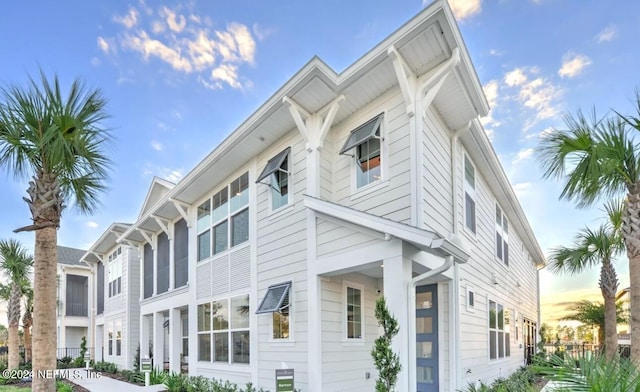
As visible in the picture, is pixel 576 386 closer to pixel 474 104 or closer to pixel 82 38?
pixel 474 104

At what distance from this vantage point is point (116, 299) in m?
21.3

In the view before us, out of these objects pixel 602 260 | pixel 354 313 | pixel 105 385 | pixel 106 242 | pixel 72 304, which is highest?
pixel 106 242

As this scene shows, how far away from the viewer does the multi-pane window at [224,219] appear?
433 inches

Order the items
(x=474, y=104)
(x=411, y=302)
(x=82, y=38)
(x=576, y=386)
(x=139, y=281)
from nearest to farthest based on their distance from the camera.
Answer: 1. (x=576, y=386)
2. (x=411, y=302)
3. (x=474, y=104)
4. (x=82, y=38)
5. (x=139, y=281)

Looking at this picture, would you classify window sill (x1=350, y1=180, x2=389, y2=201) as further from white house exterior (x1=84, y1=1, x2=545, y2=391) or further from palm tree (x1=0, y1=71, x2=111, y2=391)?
palm tree (x1=0, y1=71, x2=111, y2=391)

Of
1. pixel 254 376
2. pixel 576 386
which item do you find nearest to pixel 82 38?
pixel 254 376

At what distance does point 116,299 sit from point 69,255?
11.9 m

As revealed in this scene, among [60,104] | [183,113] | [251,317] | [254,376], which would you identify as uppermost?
[183,113]

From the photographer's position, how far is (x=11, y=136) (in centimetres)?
718

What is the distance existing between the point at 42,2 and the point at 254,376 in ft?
33.8

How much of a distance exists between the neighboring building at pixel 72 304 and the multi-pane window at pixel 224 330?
1849 cm

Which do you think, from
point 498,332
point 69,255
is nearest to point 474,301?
point 498,332

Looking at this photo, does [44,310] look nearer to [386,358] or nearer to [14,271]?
[386,358]

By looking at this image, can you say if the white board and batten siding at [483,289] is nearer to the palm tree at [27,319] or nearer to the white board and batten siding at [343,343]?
the white board and batten siding at [343,343]
